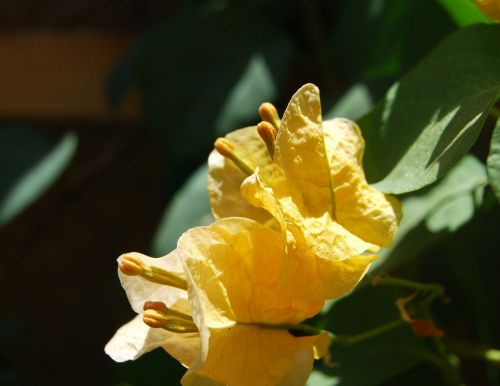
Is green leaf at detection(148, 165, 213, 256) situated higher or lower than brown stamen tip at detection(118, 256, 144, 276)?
lower

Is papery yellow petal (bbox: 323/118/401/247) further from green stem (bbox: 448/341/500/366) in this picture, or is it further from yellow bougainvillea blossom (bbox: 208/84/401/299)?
green stem (bbox: 448/341/500/366)

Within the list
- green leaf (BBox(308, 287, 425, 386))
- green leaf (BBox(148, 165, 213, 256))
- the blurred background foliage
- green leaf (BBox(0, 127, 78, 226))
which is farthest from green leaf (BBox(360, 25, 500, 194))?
green leaf (BBox(0, 127, 78, 226))

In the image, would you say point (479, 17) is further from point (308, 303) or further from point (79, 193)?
point (79, 193)

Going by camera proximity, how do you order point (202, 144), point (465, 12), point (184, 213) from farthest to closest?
point (202, 144) < point (184, 213) < point (465, 12)

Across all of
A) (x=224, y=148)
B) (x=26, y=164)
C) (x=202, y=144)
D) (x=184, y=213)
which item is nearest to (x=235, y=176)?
(x=224, y=148)

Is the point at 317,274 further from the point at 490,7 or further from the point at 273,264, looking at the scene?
the point at 490,7

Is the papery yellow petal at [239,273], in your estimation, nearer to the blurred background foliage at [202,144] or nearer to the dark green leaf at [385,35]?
the blurred background foliage at [202,144]

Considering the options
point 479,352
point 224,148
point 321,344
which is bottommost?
point 479,352

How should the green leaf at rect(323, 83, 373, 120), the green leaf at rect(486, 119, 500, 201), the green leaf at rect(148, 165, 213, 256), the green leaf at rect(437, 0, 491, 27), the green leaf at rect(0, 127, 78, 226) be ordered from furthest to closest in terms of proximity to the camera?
1. the green leaf at rect(0, 127, 78, 226)
2. the green leaf at rect(148, 165, 213, 256)
3. the green leaf at rect(323, 83, 373, 120)
4. the green leaf at rect(437, 0, 491, 27)
5. the green leaf at rect(486, 119, 500, 201)
